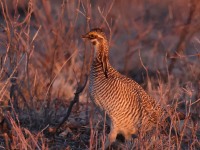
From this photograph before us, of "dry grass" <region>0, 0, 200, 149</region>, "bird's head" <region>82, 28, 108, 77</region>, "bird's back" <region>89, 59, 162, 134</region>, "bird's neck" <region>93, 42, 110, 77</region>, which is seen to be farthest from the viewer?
"bird's neck" <region>93, 42, 110, 77</region>

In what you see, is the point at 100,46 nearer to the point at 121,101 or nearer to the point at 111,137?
the point at 121,101

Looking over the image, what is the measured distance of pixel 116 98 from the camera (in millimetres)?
5727

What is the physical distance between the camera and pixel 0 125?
6062mm

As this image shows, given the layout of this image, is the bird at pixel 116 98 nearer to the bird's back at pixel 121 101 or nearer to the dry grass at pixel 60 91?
the bird's back at pixel 121 101

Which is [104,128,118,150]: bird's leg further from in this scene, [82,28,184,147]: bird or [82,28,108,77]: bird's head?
[82,28,108,77]: bird's head

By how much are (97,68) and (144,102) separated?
0.51m

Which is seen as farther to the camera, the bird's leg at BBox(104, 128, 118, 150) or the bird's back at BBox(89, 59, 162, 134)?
the bird's leg at BBox(104, 128, 118, 150)

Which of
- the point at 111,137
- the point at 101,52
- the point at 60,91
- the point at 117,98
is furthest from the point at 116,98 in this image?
the point at 60,91

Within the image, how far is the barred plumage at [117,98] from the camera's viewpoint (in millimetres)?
5734

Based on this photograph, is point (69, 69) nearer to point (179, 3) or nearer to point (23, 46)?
point (23, 46)

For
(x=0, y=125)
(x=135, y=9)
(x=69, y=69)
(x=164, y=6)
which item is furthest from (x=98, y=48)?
(x=164, y=6)

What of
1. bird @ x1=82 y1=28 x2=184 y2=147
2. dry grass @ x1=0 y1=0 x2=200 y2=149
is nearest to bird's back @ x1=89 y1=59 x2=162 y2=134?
bird @ x1=82 y1=28 x2=184 y2=147

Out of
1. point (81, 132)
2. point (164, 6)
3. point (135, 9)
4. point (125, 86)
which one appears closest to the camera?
point (125, 86)

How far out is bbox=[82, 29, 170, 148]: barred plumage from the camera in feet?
18.8
